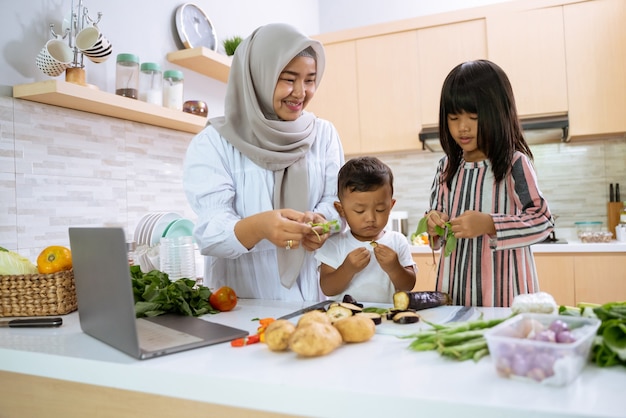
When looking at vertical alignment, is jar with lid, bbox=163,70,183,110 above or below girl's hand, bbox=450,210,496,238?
above

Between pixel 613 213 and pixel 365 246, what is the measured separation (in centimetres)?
257

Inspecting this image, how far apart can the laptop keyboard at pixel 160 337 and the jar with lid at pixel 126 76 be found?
1.68m

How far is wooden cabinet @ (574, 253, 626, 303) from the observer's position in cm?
314

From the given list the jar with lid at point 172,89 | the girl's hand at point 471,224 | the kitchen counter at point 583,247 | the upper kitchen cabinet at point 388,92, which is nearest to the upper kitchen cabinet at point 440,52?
the upper kitchen cabinet at point 388,92

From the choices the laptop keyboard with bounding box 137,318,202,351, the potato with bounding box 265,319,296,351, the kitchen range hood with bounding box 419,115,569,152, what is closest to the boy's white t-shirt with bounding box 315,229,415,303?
the laptop keyboard with bounding box 137,318,202,351

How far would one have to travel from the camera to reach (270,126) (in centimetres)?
187

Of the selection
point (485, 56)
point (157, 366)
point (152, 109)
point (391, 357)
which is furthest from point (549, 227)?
point (485, 56)

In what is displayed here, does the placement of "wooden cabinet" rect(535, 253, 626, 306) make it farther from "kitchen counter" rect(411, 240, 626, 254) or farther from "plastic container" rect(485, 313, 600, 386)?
"plastic container" rect(485, 313, 600, 386)

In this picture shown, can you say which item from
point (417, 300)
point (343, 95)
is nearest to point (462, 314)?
point (417, 300)

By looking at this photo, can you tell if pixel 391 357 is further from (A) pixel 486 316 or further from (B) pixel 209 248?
(B) pixel 209 248

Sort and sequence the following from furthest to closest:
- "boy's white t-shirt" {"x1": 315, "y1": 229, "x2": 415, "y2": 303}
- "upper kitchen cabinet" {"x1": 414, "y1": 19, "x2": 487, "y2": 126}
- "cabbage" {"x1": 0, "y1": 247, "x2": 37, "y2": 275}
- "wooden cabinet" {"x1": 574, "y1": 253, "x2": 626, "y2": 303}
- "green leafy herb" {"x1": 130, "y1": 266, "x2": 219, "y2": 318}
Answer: "upper kitchen cabinet" {"x1": 414, "y1": 19, "x2": 487, "y2": 126} < "wooden cabinet" {"x1": 574, "y1": 253, "x2": 626, "y2": 303} < "boy's white t-shirt" {"x1": 315, "y1": 229, "x2": 415, "y2": 303} < "cabbage" {"x1": 0, "y1": 247, "x2": 37, "y2": 275} < "green leafy herb" {"x1": 130, "y1": 266, "x2": 219, "y2": 318}

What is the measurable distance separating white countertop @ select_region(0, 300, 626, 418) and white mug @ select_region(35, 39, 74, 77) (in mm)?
A: 1431

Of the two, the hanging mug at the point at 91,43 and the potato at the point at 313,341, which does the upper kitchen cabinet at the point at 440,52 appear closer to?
the hanging mug at the point at 91,43

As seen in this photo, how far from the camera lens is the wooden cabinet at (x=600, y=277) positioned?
314 cm
